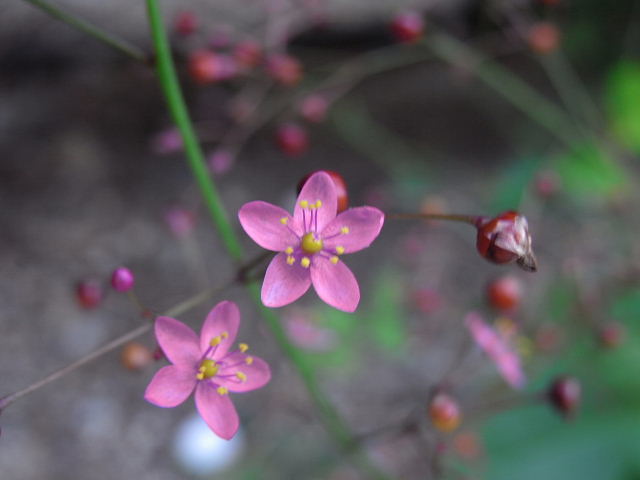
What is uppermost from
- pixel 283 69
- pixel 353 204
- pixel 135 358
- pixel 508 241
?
pixel 353 204

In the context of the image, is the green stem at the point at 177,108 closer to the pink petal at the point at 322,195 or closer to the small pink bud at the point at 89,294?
the pink petal at the point at 322,195

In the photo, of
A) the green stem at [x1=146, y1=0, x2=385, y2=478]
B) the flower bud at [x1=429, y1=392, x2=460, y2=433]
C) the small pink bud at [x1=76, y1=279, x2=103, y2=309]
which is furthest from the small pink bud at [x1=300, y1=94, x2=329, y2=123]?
the flower bud at [x1=429, y1=392, x2=460, y2=433]

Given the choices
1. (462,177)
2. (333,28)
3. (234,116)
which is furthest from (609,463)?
(333,28)

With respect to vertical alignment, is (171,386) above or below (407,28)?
below

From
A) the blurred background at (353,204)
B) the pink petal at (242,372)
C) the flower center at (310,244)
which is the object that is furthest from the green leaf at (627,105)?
the pink petal at (242,372)

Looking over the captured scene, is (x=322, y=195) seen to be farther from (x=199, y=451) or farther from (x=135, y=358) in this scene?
(x=199, y=451)

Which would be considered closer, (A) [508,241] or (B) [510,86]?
(A) [508,241]

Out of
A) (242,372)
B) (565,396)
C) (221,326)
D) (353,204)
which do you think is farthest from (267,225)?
(353,204)
